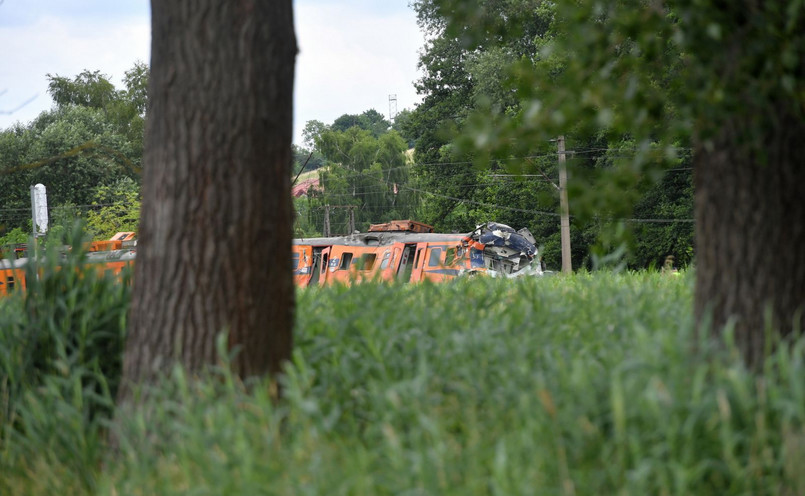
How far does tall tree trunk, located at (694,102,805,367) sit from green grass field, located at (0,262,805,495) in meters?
0.22

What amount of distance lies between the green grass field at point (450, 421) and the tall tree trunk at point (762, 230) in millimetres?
218

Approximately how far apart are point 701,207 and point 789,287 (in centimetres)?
45

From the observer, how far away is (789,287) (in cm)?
333

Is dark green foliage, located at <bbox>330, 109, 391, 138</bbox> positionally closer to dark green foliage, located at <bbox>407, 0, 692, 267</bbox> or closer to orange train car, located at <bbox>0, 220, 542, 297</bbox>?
orange train car, located at <bbox>0, 220, 542, 297</bbox>

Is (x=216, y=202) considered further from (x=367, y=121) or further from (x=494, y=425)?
(x=367, y=121)

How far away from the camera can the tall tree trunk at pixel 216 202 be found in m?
3.87

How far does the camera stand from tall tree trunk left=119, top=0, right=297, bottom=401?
3873mm

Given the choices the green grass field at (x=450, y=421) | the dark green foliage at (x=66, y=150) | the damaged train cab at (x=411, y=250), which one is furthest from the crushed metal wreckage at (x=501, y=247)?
the dark green foliage at (x=66, y=150)

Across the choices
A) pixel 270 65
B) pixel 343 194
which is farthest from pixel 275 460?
pixel 343 194

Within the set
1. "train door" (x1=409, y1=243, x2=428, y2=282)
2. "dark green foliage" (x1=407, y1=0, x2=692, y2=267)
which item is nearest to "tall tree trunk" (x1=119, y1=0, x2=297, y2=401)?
"dark green foliage" (x1=407, y1=0, x2=692, y2=267)

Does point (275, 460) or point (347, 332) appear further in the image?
point (347, 332)

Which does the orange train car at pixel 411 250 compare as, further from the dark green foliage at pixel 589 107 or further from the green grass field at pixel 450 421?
the green grass field at pixel 450 421

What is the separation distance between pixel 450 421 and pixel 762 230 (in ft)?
4.50

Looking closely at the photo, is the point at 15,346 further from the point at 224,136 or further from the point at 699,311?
the point at 699,311
